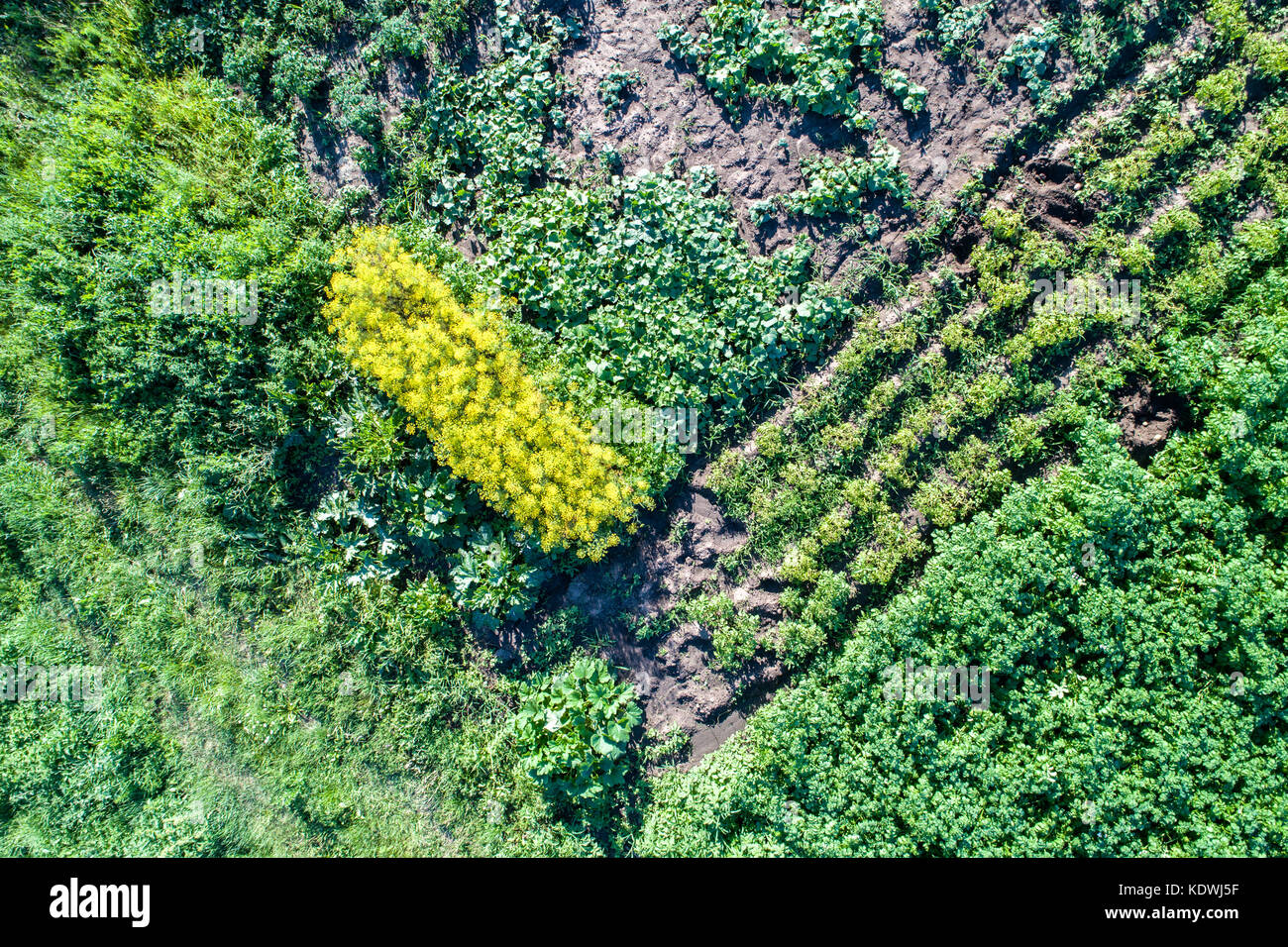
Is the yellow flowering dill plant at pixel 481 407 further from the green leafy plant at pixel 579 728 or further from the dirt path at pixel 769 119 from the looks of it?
the dirt path at pixel 769 119

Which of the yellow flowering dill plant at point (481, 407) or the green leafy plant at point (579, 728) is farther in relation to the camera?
the green leafy plant at point (579, 728)

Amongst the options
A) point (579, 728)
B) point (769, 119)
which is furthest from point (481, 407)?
point (769, 119)

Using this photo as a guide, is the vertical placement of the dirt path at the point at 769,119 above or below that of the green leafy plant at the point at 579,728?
above

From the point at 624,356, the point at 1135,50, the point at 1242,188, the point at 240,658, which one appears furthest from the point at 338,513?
the point at 1242,188

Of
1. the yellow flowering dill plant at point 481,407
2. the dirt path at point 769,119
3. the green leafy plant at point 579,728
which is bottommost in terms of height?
the green leafy plant at point 579,728

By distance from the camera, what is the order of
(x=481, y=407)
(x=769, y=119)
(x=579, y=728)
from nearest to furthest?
(x=481, y=407)
(x=579, y=728)
(x=769, y=119)

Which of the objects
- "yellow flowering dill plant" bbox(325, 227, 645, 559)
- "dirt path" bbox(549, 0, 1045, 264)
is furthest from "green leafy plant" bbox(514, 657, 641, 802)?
"dirt path" bbox(549, 0, 1045, 264)

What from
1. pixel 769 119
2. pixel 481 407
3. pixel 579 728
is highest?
pixel 769 119

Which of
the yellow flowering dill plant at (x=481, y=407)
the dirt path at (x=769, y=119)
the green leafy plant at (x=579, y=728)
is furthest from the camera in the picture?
the dirt path at (x=769, y=119)

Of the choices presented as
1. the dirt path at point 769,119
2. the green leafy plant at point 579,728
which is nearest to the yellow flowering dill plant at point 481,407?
the green leafy plant at point 579,728

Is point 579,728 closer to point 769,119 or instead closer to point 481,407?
Answer: point 481,407
